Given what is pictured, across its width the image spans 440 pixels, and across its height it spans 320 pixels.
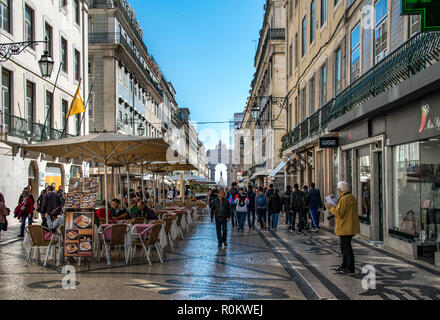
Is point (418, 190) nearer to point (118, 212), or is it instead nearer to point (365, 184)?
point (365, 184)

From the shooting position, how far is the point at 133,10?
2085 inches

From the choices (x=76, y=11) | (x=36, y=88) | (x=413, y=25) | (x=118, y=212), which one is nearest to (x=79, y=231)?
(x=118, y=212)

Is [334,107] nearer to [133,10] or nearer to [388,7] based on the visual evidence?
A: [388,7]

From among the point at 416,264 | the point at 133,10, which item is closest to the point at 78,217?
the point at 416,264

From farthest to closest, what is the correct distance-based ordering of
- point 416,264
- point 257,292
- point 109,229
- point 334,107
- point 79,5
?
point 79,5, point 334,107, point 109,229, point 416,264, point 257,292

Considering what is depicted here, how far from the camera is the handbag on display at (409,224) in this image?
1071 centimetres

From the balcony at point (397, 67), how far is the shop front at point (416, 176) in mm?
711

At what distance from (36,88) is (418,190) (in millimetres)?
19752

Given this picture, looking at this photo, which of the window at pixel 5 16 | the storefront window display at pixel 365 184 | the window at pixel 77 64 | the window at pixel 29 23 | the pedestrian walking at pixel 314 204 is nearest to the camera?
the storefront window display at pixel 365 184

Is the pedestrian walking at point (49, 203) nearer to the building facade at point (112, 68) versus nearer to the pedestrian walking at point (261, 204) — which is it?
the pedestrian walking at point (261, 204)

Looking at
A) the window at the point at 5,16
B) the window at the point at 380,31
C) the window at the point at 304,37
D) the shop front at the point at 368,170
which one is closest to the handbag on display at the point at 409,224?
the shop front at the point at 368,170

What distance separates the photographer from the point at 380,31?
44.5ft

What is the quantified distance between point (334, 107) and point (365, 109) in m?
4.46

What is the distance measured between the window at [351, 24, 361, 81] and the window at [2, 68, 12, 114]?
581 inches
